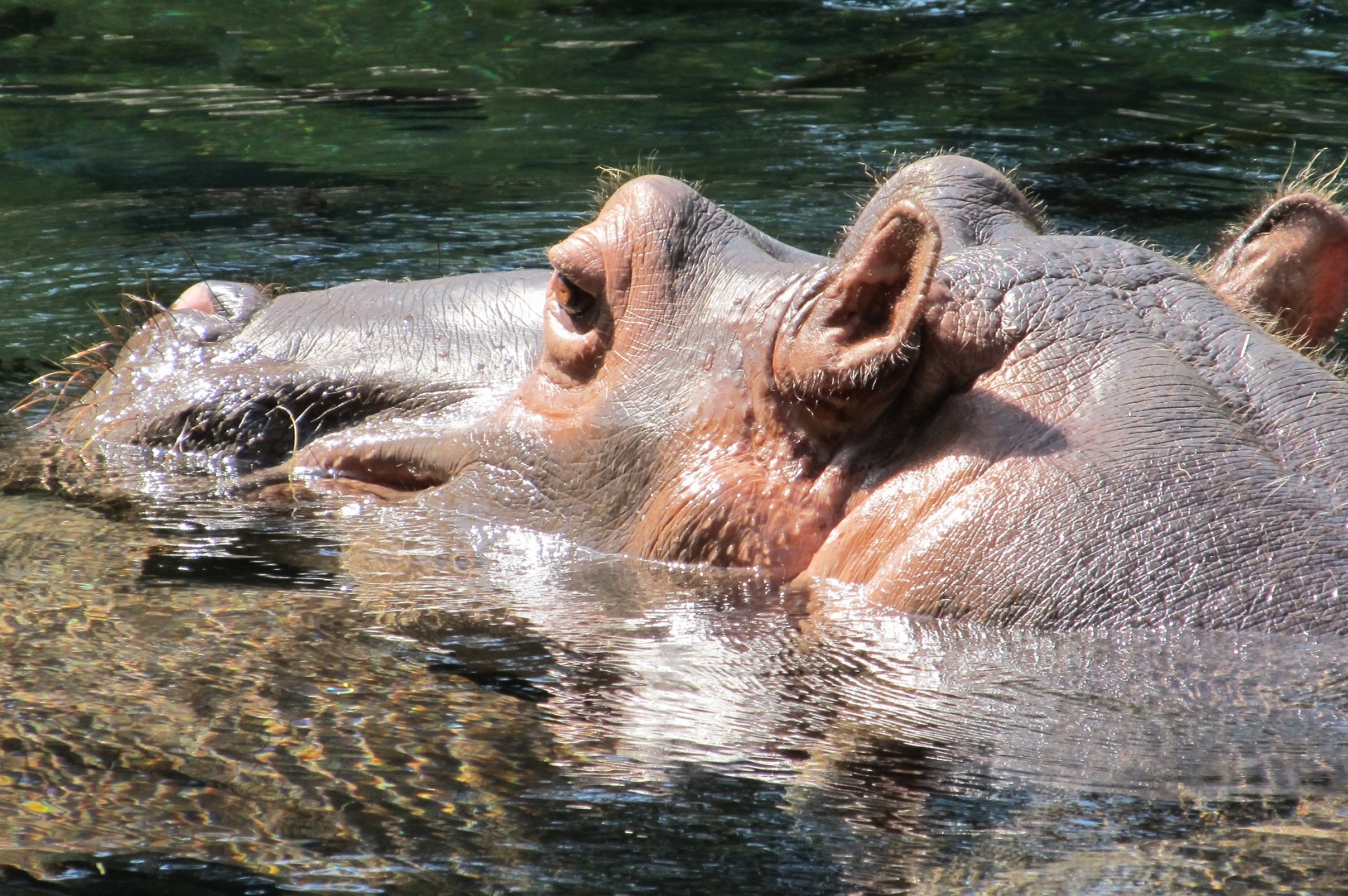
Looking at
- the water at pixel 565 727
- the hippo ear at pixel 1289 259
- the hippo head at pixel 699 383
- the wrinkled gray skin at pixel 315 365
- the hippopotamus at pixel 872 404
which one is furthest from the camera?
the wrinkled gray skin at pixel 315 365

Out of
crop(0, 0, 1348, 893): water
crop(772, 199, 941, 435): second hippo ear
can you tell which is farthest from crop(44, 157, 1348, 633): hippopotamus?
crop(0, 0, 1348, 893): water

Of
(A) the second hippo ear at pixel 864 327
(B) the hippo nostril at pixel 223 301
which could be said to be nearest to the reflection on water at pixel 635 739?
(A) the second hippo ear at pixel 864 327

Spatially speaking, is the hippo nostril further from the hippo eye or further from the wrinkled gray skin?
the hippo eye

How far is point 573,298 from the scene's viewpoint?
4.21 m

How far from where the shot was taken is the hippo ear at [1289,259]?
4.03 m

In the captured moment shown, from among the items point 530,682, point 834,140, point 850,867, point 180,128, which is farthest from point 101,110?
point 850,867

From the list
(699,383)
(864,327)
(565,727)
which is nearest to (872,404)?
(864,327)

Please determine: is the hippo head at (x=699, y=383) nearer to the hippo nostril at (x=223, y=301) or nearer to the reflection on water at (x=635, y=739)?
the reflection on water at (x=635, y=739)

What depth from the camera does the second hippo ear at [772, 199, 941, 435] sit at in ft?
11.2

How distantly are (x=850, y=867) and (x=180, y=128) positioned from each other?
33.6 ft

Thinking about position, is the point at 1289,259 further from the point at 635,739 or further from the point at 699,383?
the point at 635,739

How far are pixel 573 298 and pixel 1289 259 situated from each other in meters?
1.81

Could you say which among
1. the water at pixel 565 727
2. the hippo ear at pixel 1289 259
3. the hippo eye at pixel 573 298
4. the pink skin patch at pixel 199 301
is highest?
the hippo ear at pixel 1289 259

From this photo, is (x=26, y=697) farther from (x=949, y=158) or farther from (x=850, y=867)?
(x=949, y=158)
